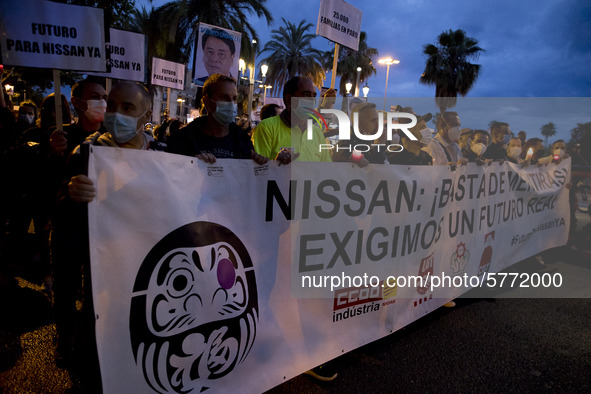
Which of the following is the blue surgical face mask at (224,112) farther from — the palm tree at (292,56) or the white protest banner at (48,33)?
the palm tree at (292,56)

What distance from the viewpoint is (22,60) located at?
2.78 m

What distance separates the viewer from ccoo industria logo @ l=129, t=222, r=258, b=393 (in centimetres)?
179

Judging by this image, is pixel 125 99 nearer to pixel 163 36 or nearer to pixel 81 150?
pixel 81 150

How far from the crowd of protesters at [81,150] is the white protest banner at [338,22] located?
6.29ft

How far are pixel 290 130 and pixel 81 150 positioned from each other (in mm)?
1836

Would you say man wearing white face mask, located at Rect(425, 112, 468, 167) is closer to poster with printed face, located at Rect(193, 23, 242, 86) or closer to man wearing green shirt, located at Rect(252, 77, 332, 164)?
man wearing green shirt, located at Rect(252, 77, 332, 164)

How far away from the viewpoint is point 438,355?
292 centimetres

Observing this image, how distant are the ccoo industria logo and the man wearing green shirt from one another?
3.96 ft

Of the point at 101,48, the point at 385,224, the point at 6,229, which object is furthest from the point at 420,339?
the point at 6,229

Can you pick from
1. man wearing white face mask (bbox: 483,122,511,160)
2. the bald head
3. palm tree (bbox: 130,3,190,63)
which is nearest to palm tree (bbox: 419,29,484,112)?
palm tree (bbox: 130,3,190,63)

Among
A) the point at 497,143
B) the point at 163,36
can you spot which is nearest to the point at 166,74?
the point at 497,143

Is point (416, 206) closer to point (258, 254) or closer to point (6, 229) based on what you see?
point (258, 254)

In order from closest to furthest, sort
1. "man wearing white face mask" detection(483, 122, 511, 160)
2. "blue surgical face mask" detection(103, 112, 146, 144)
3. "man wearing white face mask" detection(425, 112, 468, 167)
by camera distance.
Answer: "blue surgical face mask" detection(103, 112, 146, 144)
"man wearing white face mask" detection(425, 112, 468, 167)
"man wearing white face mask" detection(483, 122, 511, 160)

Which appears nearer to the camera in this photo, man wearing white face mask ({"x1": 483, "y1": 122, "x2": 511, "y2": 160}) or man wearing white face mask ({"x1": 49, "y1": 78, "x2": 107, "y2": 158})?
man wearing white face mask ({"x1": 49, "y1": 78, "x2": 107, "y2": 158})
